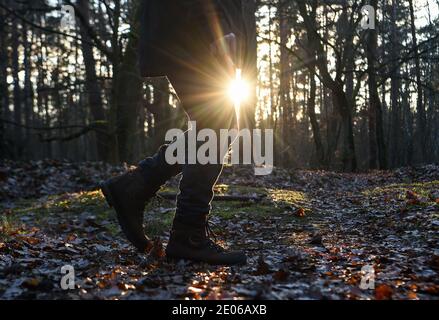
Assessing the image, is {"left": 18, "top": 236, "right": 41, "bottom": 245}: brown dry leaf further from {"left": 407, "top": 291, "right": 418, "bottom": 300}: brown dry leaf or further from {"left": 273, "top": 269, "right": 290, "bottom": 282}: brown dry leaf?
{"left": 407, "top": 291, "right": 418, "bottom": 300}: brown dry leaf

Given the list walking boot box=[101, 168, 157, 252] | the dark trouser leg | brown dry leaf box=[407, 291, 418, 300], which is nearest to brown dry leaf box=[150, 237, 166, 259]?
walking boot box=[101, 168, 157, 252]

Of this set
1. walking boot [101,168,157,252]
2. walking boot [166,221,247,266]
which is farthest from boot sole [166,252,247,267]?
walking boot [101,168,157,252]

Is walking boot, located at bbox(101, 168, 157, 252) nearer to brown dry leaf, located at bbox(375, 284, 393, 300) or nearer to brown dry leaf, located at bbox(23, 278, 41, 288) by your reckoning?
brown dry leaf, located at bbox(23, 278, 41, 288)

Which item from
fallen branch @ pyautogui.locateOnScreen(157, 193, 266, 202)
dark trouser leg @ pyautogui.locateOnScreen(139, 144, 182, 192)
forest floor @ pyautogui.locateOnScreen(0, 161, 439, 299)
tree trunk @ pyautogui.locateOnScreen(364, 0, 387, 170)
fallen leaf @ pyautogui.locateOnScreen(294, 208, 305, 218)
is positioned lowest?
forest floor @ pyautogui.locateOnScreen(0, 161, 439, 299)

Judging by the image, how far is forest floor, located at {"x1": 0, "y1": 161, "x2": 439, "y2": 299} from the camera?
2523mm

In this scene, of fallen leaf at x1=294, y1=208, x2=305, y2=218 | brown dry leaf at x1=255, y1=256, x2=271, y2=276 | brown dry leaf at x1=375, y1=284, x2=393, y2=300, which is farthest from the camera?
fallen leaf at x1=294, y1=208, x2=305, y2=218

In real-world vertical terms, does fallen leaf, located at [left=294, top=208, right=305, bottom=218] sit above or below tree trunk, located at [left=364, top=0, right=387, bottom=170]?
below

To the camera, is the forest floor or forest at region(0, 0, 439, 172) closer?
the forest floor

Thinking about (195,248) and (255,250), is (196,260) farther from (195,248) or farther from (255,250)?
(255,250)

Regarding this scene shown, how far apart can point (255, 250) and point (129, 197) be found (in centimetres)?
137

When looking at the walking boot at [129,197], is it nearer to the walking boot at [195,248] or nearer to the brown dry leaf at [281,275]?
the walking boot at [195,248]

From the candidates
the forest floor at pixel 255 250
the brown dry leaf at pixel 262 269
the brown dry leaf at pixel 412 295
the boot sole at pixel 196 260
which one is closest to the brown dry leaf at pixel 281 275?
the forest floor at pixel 255 250

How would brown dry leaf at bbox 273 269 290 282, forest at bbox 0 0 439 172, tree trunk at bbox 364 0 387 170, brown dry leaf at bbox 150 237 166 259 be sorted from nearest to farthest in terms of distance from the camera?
brown dry leaf at bbox 273 269 290 282 → brown dry leaf at bbox 150 237 166 259 → forest at bbox 0 0 439 172 → tree trunk at bbox 364 0 387 170
